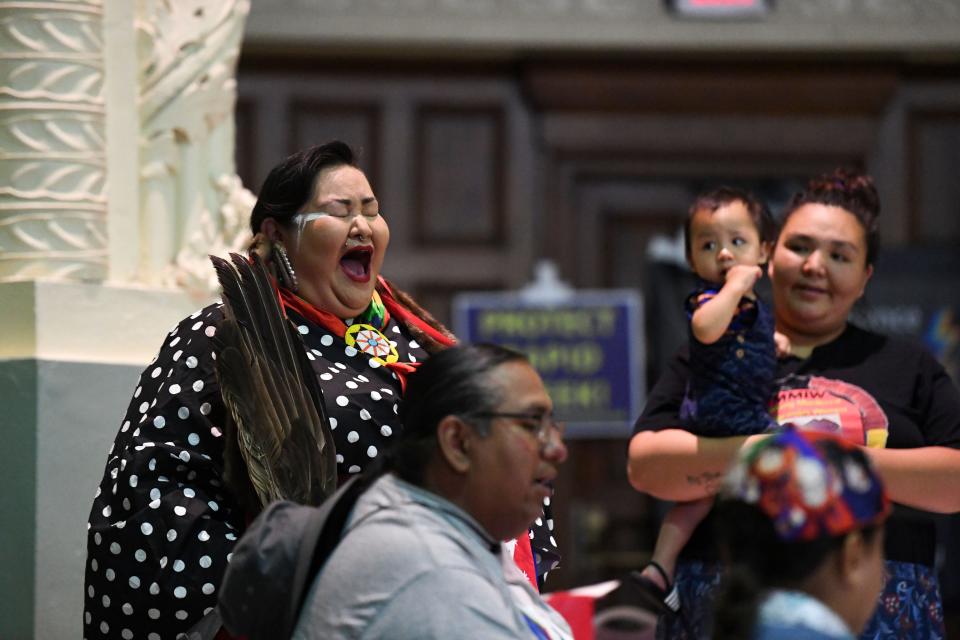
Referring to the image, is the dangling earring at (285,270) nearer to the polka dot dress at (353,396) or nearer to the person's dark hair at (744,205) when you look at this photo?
the polka dot dress at (353,396)

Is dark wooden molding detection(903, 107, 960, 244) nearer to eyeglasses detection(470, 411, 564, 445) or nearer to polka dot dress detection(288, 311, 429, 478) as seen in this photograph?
polka dot dress detection(288, 311, 429, 478)

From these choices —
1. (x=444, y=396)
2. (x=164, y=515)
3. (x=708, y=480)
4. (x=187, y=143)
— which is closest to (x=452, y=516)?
(x=444, y=396)

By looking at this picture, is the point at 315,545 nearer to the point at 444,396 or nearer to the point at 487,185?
the point at 444,396

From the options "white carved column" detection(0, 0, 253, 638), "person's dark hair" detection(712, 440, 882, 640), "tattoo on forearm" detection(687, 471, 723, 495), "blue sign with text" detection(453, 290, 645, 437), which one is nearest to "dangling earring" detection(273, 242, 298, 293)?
"white carved column" detection(0, 0, 253, 638)

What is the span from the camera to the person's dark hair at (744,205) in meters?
3.74

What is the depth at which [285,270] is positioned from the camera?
337 cm

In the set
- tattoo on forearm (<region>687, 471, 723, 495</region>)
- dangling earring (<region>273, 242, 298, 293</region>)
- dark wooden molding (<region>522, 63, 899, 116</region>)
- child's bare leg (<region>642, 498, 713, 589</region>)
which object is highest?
dark wooden molding (<region>522, 63, 899, 116</region>)

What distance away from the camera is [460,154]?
7.06m

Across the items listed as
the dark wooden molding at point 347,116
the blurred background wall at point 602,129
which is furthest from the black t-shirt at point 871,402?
the dark wooden molding at point 347,116

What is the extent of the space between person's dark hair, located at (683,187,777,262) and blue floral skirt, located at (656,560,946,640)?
76cm

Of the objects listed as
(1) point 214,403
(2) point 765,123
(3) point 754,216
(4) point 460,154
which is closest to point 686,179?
(2) point 765,123

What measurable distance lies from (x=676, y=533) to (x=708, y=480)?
162 mm

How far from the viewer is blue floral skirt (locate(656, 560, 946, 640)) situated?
3.40 m

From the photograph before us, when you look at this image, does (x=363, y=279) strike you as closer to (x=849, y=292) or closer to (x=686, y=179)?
(x=849, y=292)
